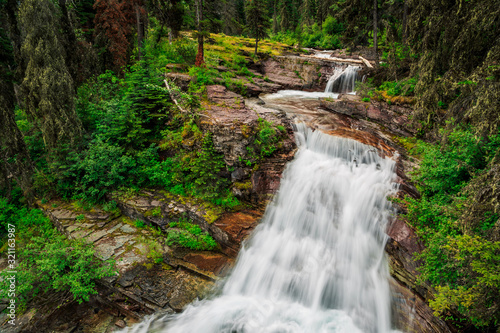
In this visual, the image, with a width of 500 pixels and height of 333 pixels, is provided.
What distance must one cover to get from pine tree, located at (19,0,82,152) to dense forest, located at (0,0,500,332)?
34mm

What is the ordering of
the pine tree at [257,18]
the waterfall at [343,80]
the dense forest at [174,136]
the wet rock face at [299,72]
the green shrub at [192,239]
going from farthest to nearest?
the pine tree at [257,18] < the wet rock face at [299,72] < the waterfall at [343,80] < the green shrub at [192,239] < the dense forest at [174,136]

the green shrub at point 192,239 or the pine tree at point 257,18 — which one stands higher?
the pine tree at point 257,18

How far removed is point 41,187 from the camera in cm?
959

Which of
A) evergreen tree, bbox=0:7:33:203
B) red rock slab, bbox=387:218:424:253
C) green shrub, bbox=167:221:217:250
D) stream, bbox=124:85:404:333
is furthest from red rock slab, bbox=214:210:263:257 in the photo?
evergreen tree, bbox=0:7:33:203

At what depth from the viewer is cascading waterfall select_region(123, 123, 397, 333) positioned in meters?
6.11

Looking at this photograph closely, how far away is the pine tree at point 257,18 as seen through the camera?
20.5 metres

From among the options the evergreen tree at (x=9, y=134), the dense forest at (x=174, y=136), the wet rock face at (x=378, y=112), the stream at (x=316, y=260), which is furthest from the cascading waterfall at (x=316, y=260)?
the evergreen tree at (x=9, y=134)

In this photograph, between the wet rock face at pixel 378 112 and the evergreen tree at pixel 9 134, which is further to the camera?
the wet rock face at pixel 378 112

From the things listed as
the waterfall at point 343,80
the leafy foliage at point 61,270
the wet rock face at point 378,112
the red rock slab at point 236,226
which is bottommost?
the leafy foliage at point 61,270

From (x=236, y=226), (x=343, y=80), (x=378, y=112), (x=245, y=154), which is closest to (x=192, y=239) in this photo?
(x=236, y=226)

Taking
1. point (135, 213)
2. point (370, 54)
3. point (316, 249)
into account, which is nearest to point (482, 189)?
point (316, 249)

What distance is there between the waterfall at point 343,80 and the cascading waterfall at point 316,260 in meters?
9.02

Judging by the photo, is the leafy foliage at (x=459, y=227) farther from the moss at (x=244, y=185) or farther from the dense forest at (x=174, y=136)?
the moss at (x=244, y=185)

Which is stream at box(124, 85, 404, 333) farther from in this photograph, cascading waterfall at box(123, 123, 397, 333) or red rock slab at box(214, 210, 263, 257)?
red rock slab at box(214, 210, 263, 257)
